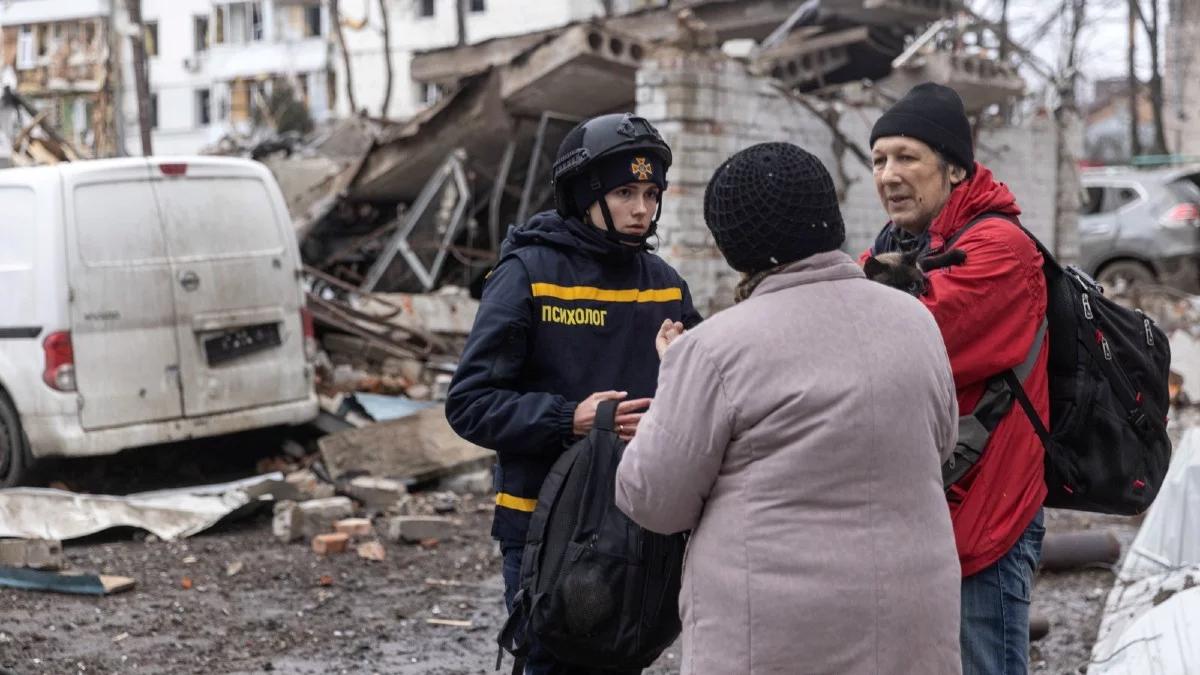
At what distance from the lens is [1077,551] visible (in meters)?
6.48

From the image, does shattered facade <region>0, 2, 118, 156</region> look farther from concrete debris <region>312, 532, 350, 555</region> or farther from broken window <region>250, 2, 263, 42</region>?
concrete debris <region>312, 532, 350, 555</region>

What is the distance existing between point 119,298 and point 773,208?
20.0ft

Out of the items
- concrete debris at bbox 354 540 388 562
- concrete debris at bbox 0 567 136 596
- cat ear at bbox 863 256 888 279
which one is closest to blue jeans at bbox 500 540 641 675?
cat ear at bbox 863 256 888 279

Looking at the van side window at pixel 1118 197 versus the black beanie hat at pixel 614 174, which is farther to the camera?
the van side window at pixel 1118 197

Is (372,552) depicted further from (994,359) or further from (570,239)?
(994,359)

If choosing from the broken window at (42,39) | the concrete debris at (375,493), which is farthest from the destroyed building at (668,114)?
the broken window at (42,39)

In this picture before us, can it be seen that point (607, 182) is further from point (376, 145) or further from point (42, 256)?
point (376, 145)

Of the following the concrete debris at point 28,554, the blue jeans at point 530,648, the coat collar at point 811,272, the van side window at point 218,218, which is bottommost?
the concrete debris at point 28,554

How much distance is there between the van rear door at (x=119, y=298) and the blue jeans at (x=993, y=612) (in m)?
5.85

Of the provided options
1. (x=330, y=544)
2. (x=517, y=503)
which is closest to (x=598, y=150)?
(x=517, y=503)

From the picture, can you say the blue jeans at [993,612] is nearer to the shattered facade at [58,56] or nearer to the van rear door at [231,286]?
the van rear door at [231,286]

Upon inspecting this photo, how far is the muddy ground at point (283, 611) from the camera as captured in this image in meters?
5.20

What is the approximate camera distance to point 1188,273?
16.7m

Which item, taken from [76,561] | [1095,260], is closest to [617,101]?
[76,561]
